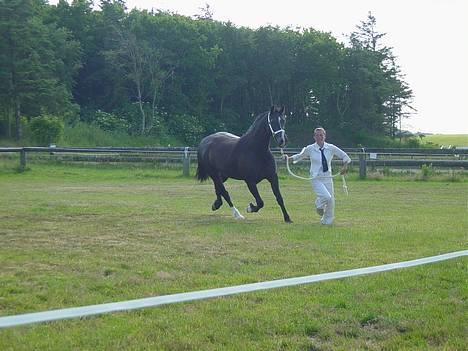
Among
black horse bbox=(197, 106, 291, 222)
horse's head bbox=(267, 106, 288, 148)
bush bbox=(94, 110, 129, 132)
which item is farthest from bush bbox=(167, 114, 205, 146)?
horse's head bbox=(267, 106, 288, 148)

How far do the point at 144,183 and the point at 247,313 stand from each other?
719 inches

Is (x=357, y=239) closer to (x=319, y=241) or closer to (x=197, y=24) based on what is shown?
(x=319, y=241)

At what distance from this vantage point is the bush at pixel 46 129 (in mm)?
38375

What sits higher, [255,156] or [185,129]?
[185,129]

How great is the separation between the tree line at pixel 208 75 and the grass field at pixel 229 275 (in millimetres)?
41054

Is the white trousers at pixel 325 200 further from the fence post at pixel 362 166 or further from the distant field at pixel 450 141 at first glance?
the distant field at pixel 450 141

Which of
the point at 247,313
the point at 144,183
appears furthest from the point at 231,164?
the point at 144,183

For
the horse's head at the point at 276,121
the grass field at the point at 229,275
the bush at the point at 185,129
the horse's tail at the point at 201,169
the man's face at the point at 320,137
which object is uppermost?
the bush at the point at 185,129

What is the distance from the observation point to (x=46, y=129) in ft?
126

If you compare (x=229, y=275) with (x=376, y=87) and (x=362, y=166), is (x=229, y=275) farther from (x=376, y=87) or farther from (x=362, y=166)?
(x=376, y=87)

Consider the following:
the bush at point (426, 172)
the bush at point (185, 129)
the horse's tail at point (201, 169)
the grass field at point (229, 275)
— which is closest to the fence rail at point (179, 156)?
the bush at point (426, 172)

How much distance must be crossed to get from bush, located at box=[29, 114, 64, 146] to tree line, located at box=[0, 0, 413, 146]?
11289 mm

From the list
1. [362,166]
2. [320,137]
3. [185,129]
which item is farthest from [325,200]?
[185,129]

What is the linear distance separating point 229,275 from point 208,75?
56.8 m
